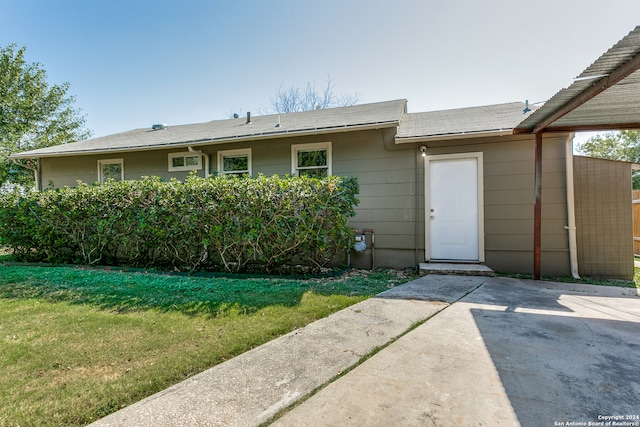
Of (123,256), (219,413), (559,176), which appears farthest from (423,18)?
(123,256)

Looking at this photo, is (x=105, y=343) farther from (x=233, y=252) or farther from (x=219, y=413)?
(x=233, y=252)

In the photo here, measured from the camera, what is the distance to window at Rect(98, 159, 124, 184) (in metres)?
8.09

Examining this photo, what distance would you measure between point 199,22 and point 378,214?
24.5 feet

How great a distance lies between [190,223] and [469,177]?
17.8 ft

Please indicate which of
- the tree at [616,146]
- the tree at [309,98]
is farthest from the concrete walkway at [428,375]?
the tree at [616,146]

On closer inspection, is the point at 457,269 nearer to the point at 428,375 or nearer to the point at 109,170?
the point at 428,375

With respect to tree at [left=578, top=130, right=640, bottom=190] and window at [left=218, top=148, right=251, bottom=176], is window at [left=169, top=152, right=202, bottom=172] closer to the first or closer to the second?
window at [left=218, top=148, right=251, bottom=176]

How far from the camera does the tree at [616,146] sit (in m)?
21.0

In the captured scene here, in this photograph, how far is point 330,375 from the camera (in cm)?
186

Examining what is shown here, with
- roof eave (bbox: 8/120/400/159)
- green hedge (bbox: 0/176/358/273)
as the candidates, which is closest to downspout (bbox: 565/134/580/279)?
roof eave (bbox: 8/120/400/159)

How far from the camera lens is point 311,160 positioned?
21.8 ft

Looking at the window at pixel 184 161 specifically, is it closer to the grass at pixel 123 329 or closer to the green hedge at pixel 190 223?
the green hedge at pixel 190 223

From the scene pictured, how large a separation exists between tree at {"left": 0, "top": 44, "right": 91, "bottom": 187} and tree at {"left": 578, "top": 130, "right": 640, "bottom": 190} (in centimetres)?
3677

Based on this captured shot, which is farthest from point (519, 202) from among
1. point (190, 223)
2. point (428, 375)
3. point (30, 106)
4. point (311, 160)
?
point (30, 106)
